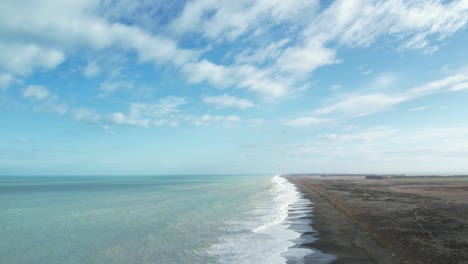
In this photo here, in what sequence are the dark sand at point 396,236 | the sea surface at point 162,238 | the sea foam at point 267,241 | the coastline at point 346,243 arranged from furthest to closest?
the sea surface at point 162,238
the sea foam at point 267,241
the coastline at point 346,243
the dark sand at point 396,236

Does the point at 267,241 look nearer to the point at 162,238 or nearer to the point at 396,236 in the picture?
the point at 162,238

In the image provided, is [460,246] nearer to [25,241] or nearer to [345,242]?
[345,242]

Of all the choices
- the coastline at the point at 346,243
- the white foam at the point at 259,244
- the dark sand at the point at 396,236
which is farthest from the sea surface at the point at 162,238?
the dark sand at the point at 396,236

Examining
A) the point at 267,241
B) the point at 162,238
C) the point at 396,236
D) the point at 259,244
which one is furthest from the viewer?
the point at 162,238

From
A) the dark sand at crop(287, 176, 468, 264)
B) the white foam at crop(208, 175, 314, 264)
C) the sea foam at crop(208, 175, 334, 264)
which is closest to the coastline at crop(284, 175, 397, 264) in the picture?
the dark sand at crop(287, 176, 468, 264)

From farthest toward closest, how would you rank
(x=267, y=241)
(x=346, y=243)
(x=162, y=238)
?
(x=162, y=238) < (x=267, y=241) < (x=346, y=243)

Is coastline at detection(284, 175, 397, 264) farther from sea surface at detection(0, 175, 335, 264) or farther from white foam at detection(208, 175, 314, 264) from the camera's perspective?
white foam at detection(208, 175, 314, 264)

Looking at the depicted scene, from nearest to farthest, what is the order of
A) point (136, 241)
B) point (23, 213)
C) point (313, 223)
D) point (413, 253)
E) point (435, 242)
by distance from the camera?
point (413, 253)
point (435, 242)
point (136, 241)
point (313, 223)
point (23, 213)

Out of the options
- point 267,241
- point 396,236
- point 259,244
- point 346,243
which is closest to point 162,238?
point 259,244

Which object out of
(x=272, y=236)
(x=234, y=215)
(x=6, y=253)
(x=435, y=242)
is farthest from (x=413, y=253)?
(x=6, y=253)

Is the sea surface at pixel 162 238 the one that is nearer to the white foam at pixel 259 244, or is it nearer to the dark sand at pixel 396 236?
the white foam at pixel 259 244

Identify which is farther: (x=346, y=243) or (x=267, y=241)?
(x=267, y=241)
